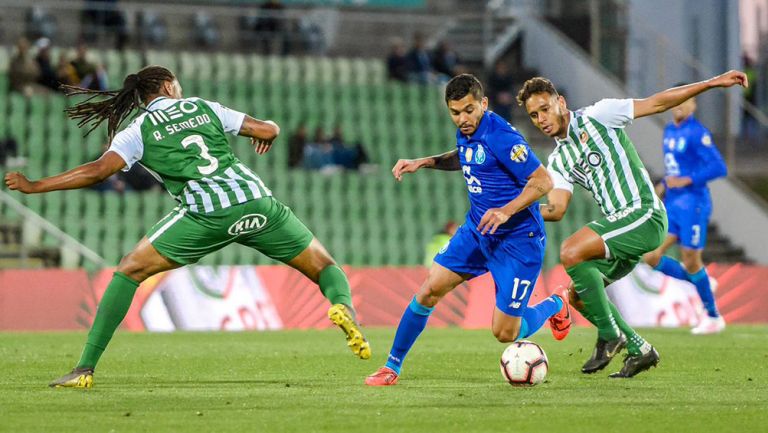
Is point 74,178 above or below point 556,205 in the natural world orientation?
above

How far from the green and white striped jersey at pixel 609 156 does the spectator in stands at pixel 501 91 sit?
43.7ft

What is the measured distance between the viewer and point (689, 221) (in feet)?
49.7

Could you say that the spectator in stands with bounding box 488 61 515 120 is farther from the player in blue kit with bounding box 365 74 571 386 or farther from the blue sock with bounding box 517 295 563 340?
the player in blue kit with bounding box 365 74 571 386

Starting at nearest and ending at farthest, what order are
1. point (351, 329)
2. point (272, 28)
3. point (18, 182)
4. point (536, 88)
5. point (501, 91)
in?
point (18, 182) < point (351, 329) < point (536, 88) < point (501, 91) < point (272, 28)

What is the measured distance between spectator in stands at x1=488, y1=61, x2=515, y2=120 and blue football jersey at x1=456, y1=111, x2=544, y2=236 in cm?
1392

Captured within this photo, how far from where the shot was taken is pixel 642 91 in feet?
78.0

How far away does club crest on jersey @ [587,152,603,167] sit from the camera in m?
9.41

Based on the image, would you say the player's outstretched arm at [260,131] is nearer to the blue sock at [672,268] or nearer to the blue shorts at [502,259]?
the blue shorts at [502,259]

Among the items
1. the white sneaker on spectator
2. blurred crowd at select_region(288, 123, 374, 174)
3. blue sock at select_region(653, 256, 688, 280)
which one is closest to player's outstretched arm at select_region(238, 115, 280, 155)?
blue sock at select_region(653, 256, 688, 280)

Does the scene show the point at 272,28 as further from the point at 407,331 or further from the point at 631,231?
the point at 407,331

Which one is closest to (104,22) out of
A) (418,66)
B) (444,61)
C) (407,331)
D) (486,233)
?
(418,66)

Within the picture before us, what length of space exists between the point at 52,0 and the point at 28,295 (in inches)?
327

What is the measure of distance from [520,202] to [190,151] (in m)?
2.25

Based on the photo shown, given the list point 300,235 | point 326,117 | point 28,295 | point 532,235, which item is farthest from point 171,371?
point 326,117
